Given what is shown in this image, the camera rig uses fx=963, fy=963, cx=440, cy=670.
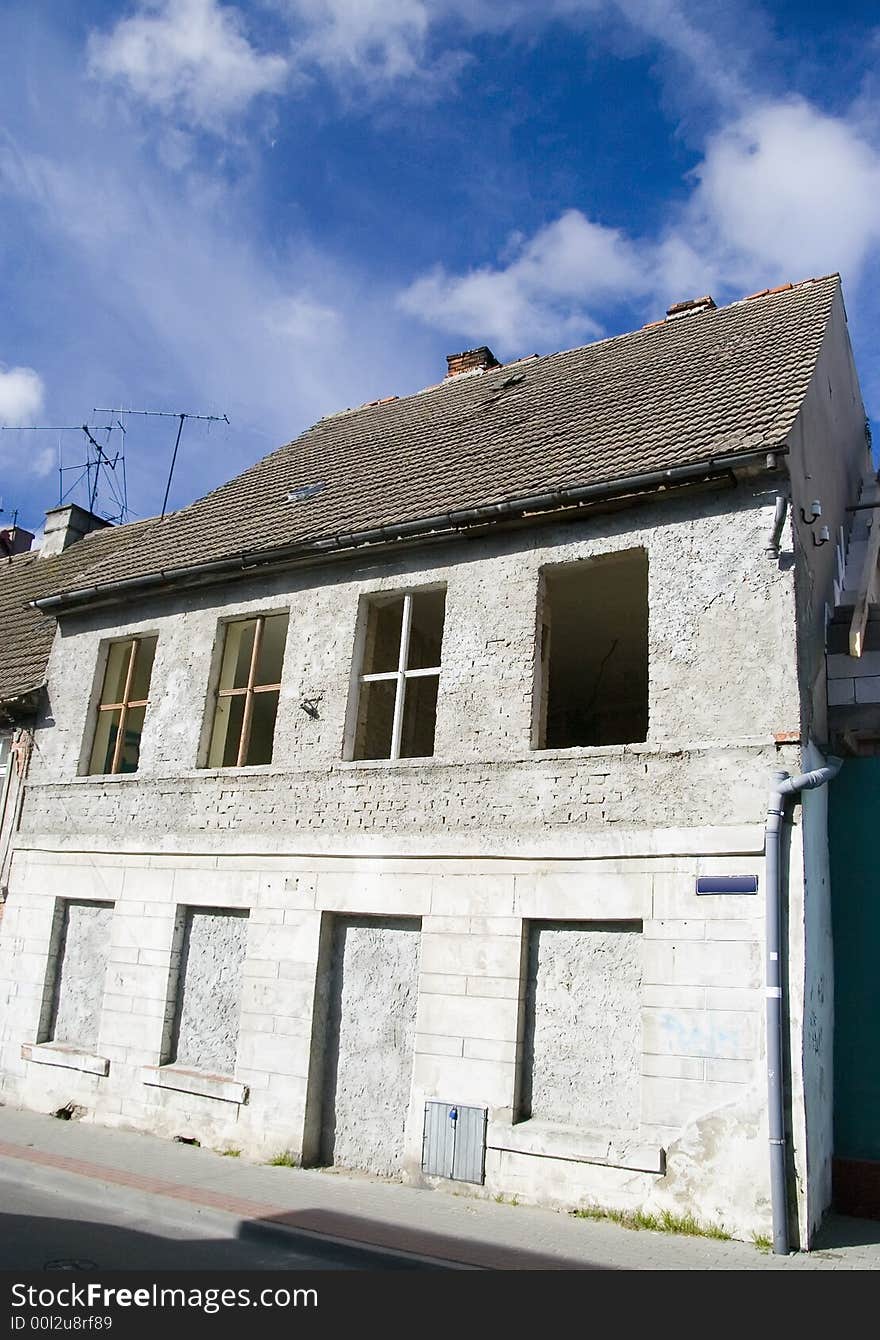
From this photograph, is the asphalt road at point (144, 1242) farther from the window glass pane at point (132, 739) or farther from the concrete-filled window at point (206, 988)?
the window glass pane at point (132, 739)

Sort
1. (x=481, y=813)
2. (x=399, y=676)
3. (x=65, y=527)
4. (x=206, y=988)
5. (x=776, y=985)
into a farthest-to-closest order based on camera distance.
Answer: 1. (x=65, y=527)
2. (x=206, y=988)
3. (x=399, y=676)
4. (x=481, y=813)
5. (x=776, y=985)

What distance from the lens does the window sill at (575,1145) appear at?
7.34m

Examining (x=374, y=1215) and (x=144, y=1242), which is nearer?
(x=144, y=1242)

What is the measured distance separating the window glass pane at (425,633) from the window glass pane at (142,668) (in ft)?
11.4

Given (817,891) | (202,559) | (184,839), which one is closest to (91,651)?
(202,559)

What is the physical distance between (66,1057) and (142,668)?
499 cm

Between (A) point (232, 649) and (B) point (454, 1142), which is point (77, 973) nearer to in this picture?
(A) point (232, 649)

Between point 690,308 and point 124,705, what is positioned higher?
point 690,308

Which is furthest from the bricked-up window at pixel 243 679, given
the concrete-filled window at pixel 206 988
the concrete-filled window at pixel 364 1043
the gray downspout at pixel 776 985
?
the gray downspout at pixel 776 985

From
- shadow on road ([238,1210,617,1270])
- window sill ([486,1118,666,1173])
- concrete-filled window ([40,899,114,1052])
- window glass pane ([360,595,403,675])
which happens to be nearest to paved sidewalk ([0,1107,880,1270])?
shadow on road ([238,1210,617,1270])

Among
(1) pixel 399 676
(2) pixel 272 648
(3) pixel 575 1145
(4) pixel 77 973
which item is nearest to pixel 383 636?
(1) pixel 399 676

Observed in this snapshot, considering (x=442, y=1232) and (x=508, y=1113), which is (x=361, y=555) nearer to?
(x=508, y=1113)

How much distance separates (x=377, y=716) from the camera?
11.2 metres

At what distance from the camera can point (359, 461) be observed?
1346 cm
